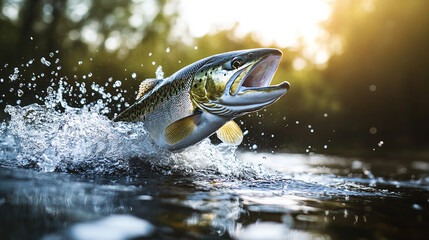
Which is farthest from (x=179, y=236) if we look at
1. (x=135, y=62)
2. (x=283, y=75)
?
(x=283, y=75)

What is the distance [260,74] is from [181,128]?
0.91 meters

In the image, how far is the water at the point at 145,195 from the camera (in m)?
1.78

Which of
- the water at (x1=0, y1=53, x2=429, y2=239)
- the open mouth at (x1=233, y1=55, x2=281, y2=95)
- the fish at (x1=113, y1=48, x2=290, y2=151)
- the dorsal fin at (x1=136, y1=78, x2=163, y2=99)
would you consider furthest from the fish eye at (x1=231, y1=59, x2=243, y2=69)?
the dorsal fin at (x1=136, y1=78, x2=163, y2=99)

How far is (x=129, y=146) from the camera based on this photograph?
14.2 ft

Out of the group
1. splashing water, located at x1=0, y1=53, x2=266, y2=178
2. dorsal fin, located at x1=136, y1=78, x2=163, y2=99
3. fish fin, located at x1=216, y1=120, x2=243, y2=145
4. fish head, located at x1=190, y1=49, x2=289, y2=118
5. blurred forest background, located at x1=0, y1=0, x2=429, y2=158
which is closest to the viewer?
fish head, located at x1=190, y1=49, x2=289, y2=118

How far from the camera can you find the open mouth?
3.56 metres

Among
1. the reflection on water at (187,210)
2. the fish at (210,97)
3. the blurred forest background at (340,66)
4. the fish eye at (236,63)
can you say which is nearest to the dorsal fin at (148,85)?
the fish at (210,97)

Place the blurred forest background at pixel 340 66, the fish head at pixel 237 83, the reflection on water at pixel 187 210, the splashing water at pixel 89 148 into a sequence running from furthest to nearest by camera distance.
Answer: the blurred forest background at pixel 340 66, the splashing water at pixel 89 148, the fish head at pixel 237 83, the reflection on water at pixel 187 210

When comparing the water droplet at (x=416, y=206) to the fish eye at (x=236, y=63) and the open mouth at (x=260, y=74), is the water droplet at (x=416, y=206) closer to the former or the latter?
the open mouth at (x=260, y=74)

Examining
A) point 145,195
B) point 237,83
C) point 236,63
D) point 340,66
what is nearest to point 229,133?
point 237,83

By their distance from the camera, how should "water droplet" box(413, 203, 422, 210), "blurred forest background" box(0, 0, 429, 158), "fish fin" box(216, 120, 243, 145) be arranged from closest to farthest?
1. "water droplet" box(413, 203, 422, 210)
2. "fish fin" box(216, 120, 243, 145)
3. "blurred forest background" box(0, 0, 429, 158)

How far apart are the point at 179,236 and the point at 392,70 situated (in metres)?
28.0

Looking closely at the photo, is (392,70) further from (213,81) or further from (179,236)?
(179,236)

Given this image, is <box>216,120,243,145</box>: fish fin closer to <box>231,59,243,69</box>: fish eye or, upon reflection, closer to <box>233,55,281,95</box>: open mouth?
<box>233,55,281,95</box>: open mouth
